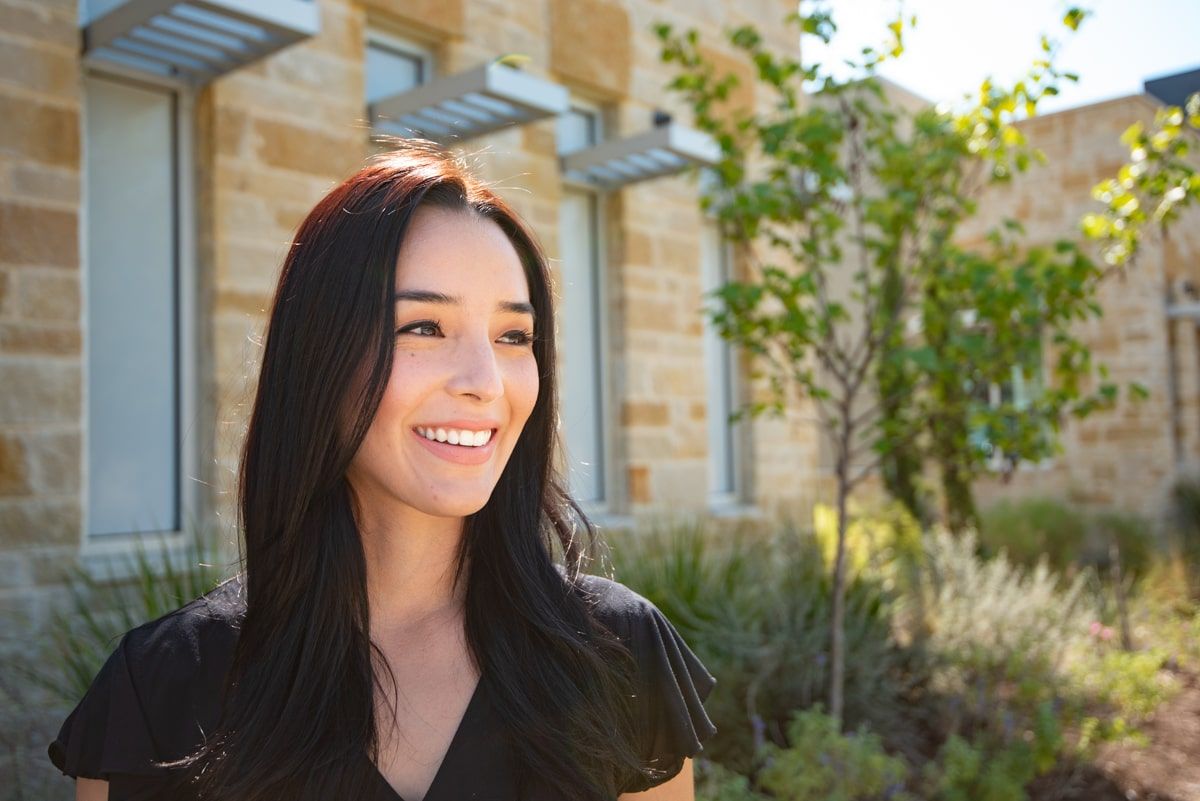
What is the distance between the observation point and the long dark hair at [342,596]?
157cm

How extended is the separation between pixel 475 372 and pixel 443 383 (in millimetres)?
51

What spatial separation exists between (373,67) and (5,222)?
85.7 inches

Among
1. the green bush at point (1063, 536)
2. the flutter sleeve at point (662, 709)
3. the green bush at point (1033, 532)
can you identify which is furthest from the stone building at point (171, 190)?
the green bush at point (1063, 536)

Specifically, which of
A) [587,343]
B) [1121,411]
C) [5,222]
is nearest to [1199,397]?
[1121,411]

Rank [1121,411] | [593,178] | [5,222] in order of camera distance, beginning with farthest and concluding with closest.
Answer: [1121,411] < [593,178] < [5,222]

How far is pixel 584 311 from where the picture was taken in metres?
6.78

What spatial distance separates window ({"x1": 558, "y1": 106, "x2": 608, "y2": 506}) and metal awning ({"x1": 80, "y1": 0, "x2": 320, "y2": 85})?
2652 mm

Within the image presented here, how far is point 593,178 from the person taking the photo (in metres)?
6.74

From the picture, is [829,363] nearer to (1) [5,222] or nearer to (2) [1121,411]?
(1) [5,222]

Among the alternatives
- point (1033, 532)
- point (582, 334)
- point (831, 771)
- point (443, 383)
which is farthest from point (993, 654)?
point (1033, 532)

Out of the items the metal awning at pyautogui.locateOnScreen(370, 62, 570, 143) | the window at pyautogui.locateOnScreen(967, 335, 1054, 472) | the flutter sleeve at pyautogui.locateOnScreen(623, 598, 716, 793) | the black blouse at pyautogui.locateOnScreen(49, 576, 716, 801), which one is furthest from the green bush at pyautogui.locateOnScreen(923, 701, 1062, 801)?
the metal awning at pyautogui.locateOnScreen(370, 62, 570, 143)

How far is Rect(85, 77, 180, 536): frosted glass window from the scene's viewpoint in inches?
168

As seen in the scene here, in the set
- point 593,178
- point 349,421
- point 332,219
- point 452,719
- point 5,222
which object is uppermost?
point 593,178

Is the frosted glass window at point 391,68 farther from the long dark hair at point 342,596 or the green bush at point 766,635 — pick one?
the long dark hair at point 342,596
